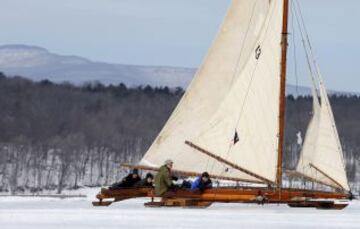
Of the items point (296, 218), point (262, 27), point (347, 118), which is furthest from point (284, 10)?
point (347, 118)

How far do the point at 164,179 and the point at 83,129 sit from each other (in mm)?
98633

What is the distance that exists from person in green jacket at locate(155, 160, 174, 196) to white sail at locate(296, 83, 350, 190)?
403 cm

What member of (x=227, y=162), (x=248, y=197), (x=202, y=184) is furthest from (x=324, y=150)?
(x=202, y=184)

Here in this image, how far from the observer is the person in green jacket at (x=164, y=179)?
1164 inches

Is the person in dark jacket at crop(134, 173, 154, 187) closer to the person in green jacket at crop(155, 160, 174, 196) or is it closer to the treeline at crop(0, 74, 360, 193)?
the person in green jacket at crop(155, 160, 174, 196)

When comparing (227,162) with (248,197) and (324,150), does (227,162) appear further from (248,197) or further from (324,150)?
(324,150)

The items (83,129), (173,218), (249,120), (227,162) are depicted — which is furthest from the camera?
(83,129)

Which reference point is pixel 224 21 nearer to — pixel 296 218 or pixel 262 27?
pixel 262 27

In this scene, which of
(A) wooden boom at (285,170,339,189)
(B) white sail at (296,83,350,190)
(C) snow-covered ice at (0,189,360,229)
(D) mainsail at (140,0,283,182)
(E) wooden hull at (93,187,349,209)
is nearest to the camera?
(C) snow-covered ice at (0,189,360,229)

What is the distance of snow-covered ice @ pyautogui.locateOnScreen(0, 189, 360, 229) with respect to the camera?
2298 cm

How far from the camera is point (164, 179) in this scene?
29781 mm

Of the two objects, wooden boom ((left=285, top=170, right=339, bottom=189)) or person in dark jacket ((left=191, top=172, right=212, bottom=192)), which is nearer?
person in dark jacket ((left=191, top=172, right=212, bottom=192))

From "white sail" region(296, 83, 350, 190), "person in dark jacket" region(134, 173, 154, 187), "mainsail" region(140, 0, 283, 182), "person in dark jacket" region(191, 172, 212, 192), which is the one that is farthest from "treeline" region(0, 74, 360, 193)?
"white sail" region(296, 83, 350, 190)

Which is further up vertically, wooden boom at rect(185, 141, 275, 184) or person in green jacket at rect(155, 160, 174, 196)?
wooden boom at rect(185, 141, 275, 184)
